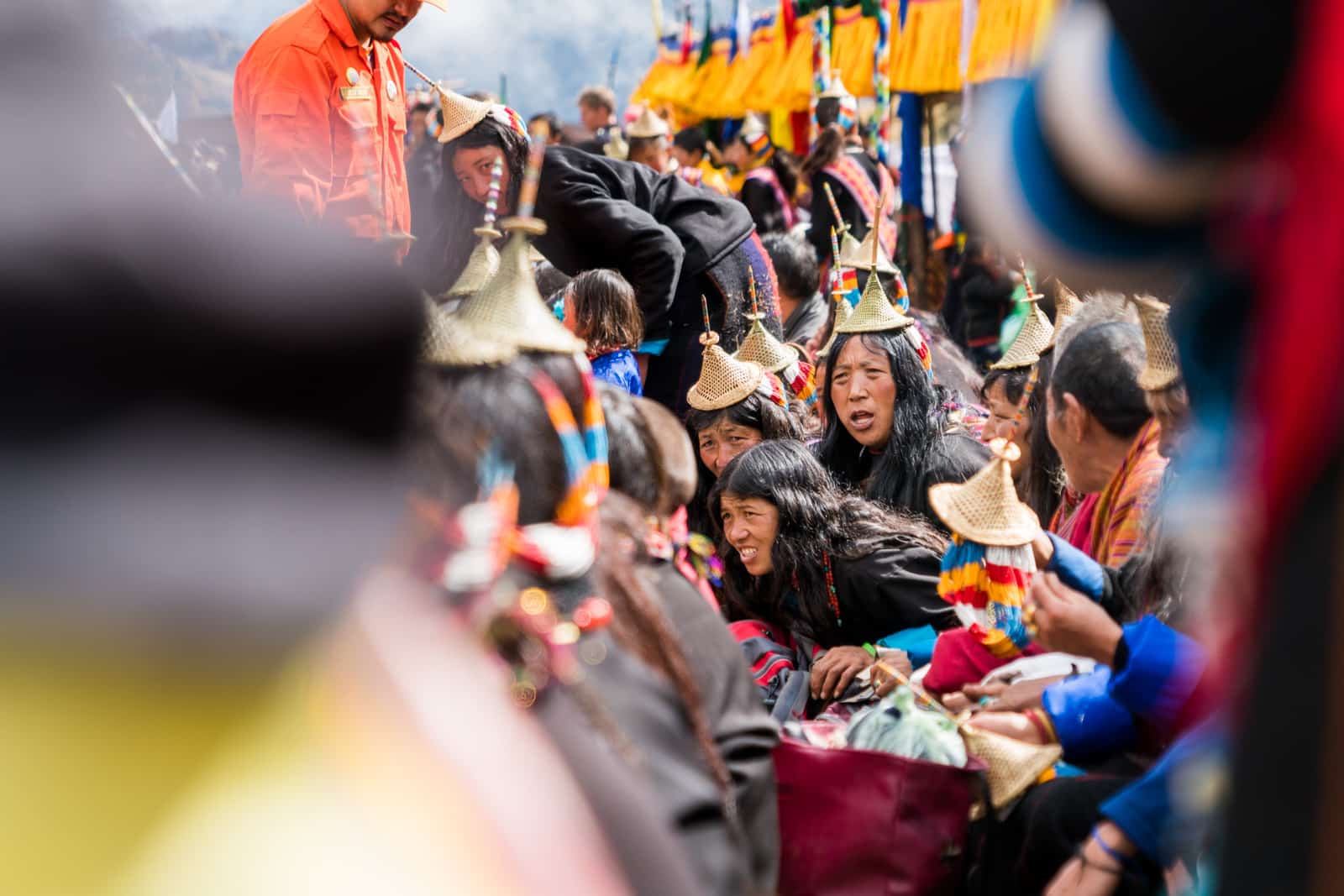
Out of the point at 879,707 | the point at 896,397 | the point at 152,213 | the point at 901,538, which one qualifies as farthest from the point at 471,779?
the point at 896,397

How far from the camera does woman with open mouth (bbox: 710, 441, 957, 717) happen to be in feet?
11.6

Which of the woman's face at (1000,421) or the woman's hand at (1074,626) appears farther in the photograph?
the woman's face at (1000,421)

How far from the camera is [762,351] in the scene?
5.13 meters

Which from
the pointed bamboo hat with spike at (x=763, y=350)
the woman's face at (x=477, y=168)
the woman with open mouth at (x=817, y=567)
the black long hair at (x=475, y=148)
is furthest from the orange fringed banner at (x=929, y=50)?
the woman with open mouth at (x=817, y=567)

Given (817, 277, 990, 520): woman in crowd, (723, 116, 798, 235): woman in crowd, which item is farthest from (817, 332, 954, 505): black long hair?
(723, 116, 798, 235): woman in crowd

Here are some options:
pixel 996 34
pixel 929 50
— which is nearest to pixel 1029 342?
pixel 996 34

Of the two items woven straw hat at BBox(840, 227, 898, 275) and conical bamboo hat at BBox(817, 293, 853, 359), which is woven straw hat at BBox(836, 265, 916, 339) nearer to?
conical bamboo hat at BBox(817, 293, 853, 359)

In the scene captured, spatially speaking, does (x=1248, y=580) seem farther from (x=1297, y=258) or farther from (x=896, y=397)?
(x=896, y=397)

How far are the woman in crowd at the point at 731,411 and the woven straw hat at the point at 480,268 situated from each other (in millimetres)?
2604

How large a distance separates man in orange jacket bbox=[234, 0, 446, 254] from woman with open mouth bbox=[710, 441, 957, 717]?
1.27 m

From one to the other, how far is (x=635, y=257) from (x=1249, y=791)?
4351mm

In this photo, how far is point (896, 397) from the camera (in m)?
4.37

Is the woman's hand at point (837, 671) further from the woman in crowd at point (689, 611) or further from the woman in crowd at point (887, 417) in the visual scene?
the woman in crowd at point (689, 611)

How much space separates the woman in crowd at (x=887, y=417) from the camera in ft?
13.6
